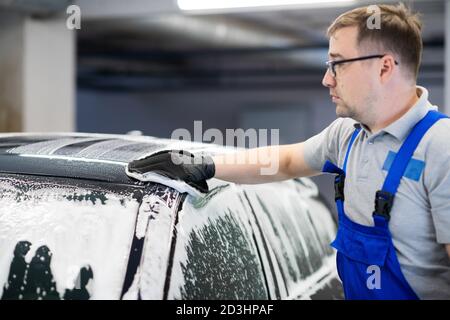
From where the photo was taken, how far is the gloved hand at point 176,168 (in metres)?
1.83

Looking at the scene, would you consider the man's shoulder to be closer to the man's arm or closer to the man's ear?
the man's ear

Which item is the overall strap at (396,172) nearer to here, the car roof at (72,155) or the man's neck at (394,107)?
the man's neck at (394,107)

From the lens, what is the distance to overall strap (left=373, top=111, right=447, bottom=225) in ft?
5.61

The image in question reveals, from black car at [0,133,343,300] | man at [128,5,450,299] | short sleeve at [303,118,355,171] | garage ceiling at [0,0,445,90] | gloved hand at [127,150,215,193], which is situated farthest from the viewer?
garage ceiling at [0,0,445,90]

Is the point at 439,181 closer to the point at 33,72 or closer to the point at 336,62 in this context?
the point at 336,62

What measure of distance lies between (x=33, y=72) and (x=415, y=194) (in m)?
5.01

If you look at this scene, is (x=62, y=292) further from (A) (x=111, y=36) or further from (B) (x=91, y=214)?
(A) (x=111, y=36)

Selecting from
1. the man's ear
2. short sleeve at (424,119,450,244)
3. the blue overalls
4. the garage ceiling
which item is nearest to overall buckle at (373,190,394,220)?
the blue overalls

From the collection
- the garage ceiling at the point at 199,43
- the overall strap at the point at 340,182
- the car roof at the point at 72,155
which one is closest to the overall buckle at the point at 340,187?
the overall strap at the point at 340,182

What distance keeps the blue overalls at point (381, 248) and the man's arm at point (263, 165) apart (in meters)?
0.41

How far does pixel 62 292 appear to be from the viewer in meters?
1.56

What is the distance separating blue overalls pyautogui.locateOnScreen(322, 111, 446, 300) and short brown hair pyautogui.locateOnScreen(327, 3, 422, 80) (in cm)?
18

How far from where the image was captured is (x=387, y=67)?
1835mm

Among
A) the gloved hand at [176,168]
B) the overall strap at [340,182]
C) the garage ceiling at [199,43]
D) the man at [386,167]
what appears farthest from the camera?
the garage ceiling at [199,43]
